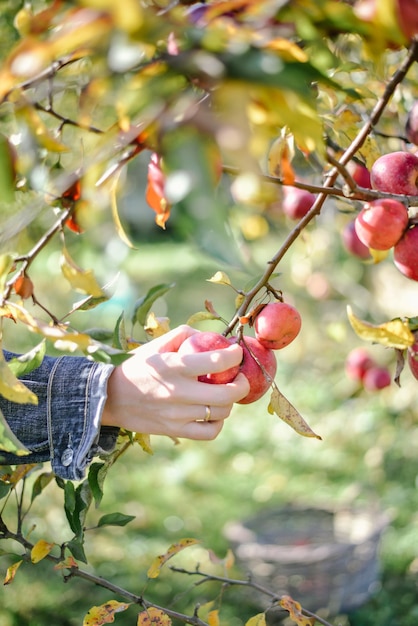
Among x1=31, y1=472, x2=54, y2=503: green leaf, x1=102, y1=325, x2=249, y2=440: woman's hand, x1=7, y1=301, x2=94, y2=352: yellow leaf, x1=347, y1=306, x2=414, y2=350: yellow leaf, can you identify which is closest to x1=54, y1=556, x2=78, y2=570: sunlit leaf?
x1=31, y1=472, x2=54, y2=503: green leaf

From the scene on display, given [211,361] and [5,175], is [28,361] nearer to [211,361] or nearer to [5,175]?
[211,361]

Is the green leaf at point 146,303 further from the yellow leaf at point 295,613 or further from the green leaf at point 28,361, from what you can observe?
the yellow leaf at point 295,613

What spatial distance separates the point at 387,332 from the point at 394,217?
16cm

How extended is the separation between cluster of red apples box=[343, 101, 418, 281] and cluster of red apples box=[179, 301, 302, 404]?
0.13m

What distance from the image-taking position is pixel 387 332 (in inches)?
28.1

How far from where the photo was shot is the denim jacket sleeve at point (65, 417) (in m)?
0.89

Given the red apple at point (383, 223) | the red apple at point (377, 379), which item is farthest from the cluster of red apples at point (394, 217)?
the red apple at point (377, 379)

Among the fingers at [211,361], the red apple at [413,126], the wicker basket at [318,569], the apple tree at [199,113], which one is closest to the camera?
the apple tree at [199,113]

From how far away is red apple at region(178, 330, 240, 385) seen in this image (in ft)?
2.69

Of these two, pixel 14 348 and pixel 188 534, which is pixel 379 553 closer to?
pixel 188 534

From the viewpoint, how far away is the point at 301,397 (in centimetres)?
360

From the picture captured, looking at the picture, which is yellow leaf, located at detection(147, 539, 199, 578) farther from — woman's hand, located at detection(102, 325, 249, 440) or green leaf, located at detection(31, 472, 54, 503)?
woman's hand, located at detection(102, 325, 249, 440)

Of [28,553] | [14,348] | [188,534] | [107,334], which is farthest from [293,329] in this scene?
[14,348]

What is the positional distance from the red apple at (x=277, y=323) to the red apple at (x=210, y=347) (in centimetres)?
5
